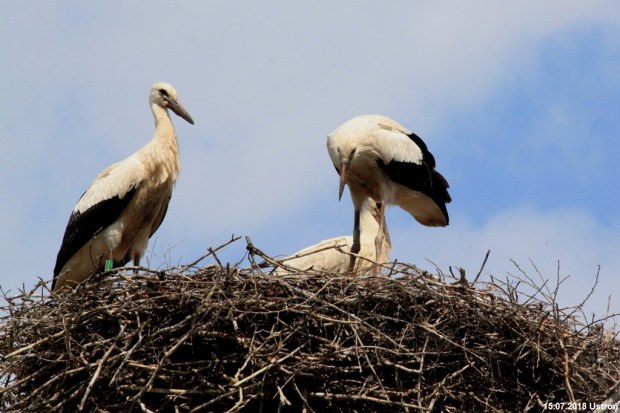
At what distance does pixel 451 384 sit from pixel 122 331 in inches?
77.9

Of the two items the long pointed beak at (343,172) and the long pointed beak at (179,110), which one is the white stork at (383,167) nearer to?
the long pointed beak at (343,172)

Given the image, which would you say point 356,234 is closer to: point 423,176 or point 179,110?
point 423,176

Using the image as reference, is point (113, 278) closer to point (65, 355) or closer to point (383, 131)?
point (65, 355)

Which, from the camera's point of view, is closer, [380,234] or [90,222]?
[90,222]

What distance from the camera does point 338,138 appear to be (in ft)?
27.6

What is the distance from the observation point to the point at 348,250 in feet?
27.7

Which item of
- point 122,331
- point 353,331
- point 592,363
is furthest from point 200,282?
point 592,363

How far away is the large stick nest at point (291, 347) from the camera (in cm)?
595

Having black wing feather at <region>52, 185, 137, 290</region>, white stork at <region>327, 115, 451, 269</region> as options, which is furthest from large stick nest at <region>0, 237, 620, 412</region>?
white stork at <region>327, 115, 451, 269</region>

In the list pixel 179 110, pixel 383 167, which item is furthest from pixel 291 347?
pixel 179 110

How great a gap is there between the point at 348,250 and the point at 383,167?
0.75 metres

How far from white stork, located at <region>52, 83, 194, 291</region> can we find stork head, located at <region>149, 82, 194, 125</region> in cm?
40

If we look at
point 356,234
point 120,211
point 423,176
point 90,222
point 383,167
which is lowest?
point 90,222

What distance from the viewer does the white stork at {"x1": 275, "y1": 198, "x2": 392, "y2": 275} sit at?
27.2ft
